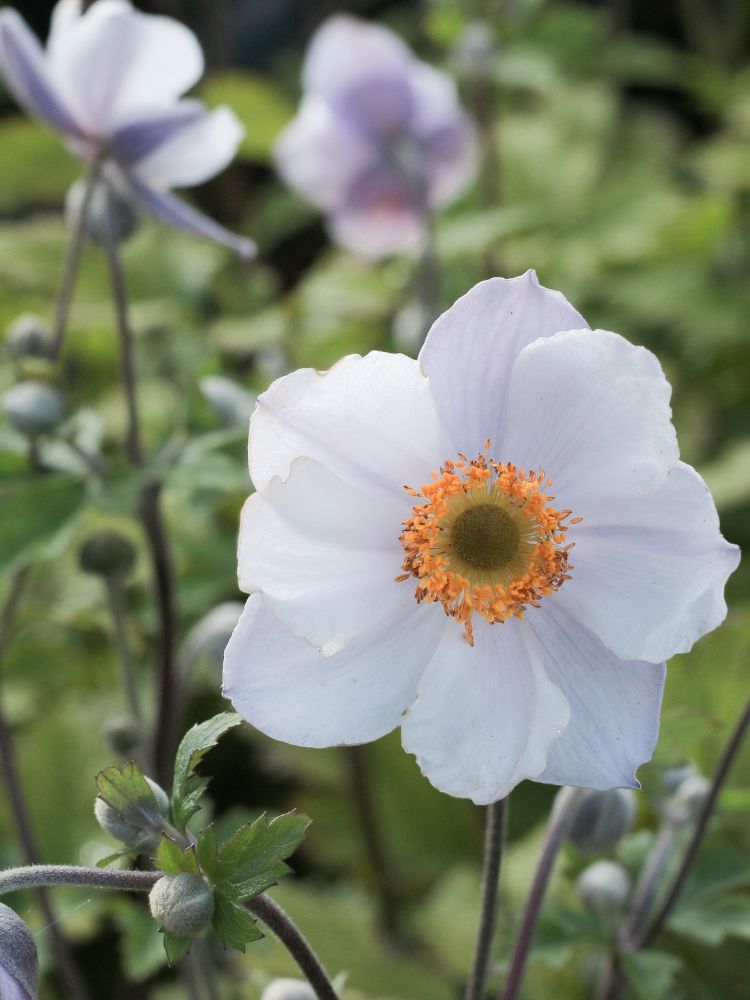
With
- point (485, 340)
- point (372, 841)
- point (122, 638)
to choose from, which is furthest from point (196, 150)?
point (372, 841)

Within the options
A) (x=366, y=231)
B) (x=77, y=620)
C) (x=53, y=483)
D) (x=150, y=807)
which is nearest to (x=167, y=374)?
(x=366, y=231)

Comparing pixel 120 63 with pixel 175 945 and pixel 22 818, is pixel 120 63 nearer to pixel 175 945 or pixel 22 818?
pixel 22 818

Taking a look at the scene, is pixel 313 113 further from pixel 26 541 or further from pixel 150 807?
pixel 150 807

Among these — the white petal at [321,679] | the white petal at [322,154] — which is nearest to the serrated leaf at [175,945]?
the white petal at [321,679]

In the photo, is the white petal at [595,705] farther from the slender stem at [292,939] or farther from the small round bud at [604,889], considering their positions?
the small round bud at [604,889]

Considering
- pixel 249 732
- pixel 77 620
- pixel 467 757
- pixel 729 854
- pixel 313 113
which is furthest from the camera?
pixel 313 113

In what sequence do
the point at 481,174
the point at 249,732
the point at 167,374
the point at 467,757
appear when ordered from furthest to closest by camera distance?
the point at 481,174
the point at 167,374
the point at 249,732
the point at 467,757

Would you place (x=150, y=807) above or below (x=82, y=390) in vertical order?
above
